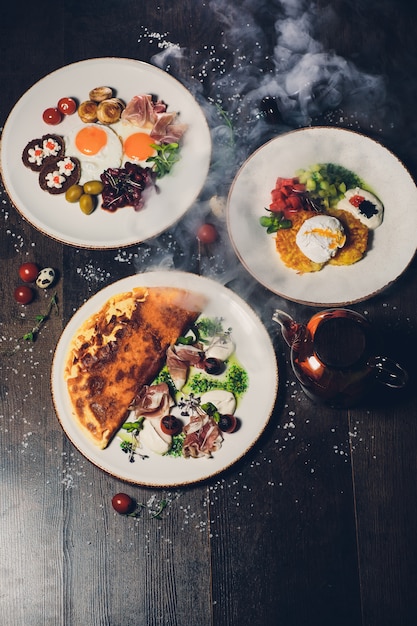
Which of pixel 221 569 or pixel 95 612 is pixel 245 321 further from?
pixel 95 612

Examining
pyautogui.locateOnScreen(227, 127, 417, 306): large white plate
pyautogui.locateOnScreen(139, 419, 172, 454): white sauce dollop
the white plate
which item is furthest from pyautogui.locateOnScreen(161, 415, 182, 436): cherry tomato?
the white plate

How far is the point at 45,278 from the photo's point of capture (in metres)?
3.44

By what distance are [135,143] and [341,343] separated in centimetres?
158

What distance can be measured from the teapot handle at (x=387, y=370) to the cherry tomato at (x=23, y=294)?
1.73 m

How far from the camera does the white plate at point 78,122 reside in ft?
11.2

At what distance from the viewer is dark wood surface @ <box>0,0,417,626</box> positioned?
129 inches

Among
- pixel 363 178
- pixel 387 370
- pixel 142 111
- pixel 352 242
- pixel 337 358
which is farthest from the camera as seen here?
pixel 142 111

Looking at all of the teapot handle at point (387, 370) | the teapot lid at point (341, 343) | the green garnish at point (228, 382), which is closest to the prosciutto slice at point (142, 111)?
the green garnish at point (228, 382)

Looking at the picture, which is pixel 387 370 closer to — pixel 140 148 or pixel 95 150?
pixel 140 148

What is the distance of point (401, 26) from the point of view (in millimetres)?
3707

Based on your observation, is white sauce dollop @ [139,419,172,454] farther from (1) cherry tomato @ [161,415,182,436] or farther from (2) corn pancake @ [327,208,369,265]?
(2) corn pancake @ [327,208,369,265]

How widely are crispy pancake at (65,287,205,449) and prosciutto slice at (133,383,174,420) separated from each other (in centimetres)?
5

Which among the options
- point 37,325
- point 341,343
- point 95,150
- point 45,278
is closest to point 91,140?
point 95,150

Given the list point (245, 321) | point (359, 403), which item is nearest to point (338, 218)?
point (245, 321)
